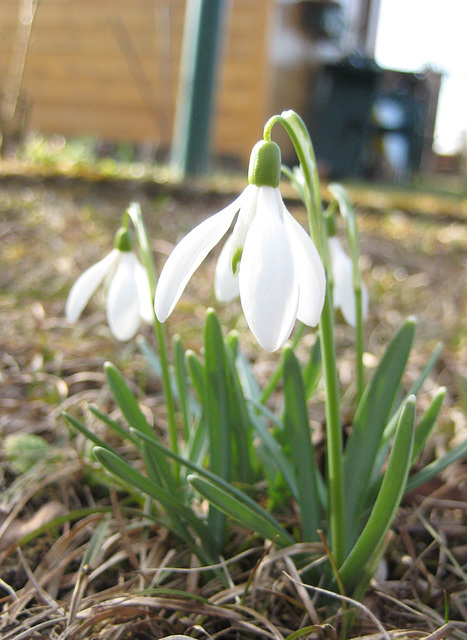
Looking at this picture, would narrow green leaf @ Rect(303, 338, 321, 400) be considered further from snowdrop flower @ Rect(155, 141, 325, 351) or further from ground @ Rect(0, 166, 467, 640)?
snowdrop flower @ Rect(155, 141, 325, 351)

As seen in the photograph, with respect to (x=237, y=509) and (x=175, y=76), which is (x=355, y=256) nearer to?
(x=237, y=509)

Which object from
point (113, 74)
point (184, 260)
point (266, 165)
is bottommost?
point (184, 260)

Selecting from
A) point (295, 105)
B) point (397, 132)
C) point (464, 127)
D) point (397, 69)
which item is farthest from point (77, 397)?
point (464, 127)

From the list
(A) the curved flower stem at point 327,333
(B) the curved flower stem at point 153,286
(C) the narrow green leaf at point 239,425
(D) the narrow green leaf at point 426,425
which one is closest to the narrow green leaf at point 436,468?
(D) the narrow green leaf at point 426,425

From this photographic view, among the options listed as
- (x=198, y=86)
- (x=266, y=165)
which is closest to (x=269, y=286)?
(x=266, y=165)

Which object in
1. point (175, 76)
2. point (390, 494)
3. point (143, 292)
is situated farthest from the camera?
point (175, 76)

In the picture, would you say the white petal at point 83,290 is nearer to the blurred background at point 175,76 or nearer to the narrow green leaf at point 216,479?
the narrow green leaf at point 216,479

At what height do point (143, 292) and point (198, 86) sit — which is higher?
point (198, 86)
